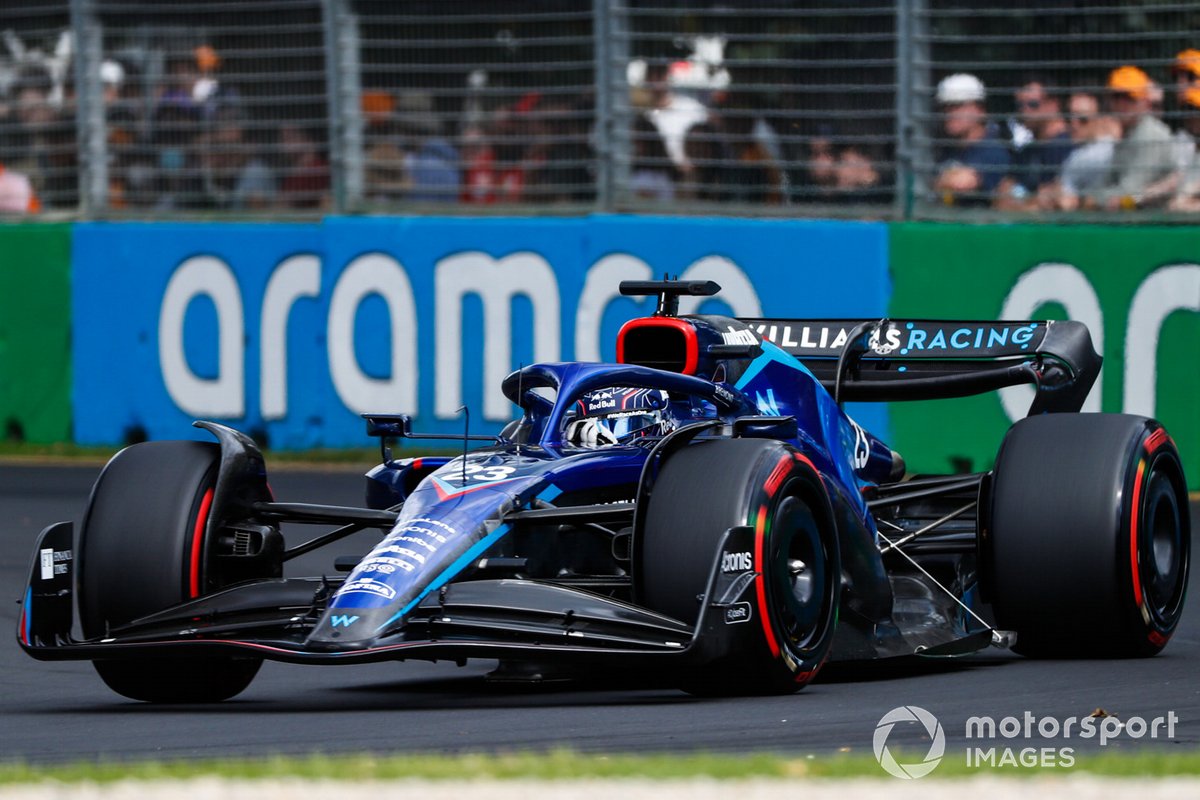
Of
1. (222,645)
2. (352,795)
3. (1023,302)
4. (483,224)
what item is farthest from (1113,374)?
(352,795)

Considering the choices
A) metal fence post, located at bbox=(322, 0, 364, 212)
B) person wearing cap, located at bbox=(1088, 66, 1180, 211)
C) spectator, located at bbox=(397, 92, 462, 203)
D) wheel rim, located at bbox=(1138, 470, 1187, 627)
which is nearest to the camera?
wheel rim, located at bbox=(1138, 470, 1187, 627)

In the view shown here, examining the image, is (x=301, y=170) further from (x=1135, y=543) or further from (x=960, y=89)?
(x=1135, y=543)

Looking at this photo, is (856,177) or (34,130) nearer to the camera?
(856,177)

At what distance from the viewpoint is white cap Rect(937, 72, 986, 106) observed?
12.9 metres

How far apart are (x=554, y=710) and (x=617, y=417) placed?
1.44 meters

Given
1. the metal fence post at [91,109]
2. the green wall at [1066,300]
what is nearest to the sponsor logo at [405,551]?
Result: the green wall at [1066,300]

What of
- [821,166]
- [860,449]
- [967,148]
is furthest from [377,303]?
[860,449]

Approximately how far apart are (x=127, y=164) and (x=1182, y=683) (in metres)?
10.0

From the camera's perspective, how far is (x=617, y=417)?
24.6ft

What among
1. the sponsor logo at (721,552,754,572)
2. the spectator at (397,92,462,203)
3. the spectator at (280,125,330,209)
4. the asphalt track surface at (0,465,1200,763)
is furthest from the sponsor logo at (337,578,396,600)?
the spectator at (280,125,330,209)

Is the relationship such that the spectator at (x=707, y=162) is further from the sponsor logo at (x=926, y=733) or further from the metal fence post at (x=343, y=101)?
the sponsor logo at (x=926, y=733)

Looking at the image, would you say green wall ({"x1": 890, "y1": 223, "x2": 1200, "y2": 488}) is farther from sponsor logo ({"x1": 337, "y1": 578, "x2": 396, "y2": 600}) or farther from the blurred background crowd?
sponsor logo ({"x1": 337, "y1": 578, "x2": 396, "y2": 600})

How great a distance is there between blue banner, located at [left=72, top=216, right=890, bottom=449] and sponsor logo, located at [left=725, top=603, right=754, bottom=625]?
679 centimetres

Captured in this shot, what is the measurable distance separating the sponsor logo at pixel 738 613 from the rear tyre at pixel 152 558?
151 cm
